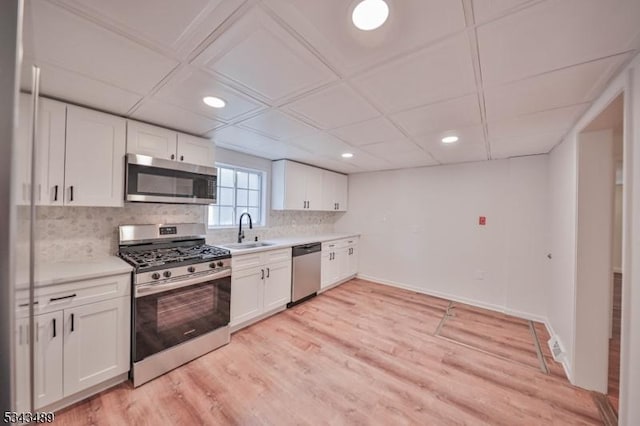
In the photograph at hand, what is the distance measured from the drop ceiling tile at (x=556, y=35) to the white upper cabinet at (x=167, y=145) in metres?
2.62

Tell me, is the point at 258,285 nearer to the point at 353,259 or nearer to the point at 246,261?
the point at 246,261

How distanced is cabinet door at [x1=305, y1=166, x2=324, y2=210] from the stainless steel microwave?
1747 millimetres

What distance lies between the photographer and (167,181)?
93.3 inches

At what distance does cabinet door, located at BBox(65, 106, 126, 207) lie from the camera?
1.86m

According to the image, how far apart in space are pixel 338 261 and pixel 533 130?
3.21m

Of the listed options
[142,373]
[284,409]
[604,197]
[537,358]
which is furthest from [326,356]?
[604,197]

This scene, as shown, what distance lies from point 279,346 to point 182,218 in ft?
6.01

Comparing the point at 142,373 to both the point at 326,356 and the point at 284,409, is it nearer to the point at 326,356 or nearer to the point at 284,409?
the point at 284,409

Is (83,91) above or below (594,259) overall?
above

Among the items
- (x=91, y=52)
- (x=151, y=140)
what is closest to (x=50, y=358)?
(x=151, y=140)

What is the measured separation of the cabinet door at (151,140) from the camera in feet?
7.12

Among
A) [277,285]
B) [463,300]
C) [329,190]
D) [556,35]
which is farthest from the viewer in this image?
[329,190]

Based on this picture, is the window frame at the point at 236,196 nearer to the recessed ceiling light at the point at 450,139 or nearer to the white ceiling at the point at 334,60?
the white ceiling at the point at 334,60

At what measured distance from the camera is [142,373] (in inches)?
74.8
